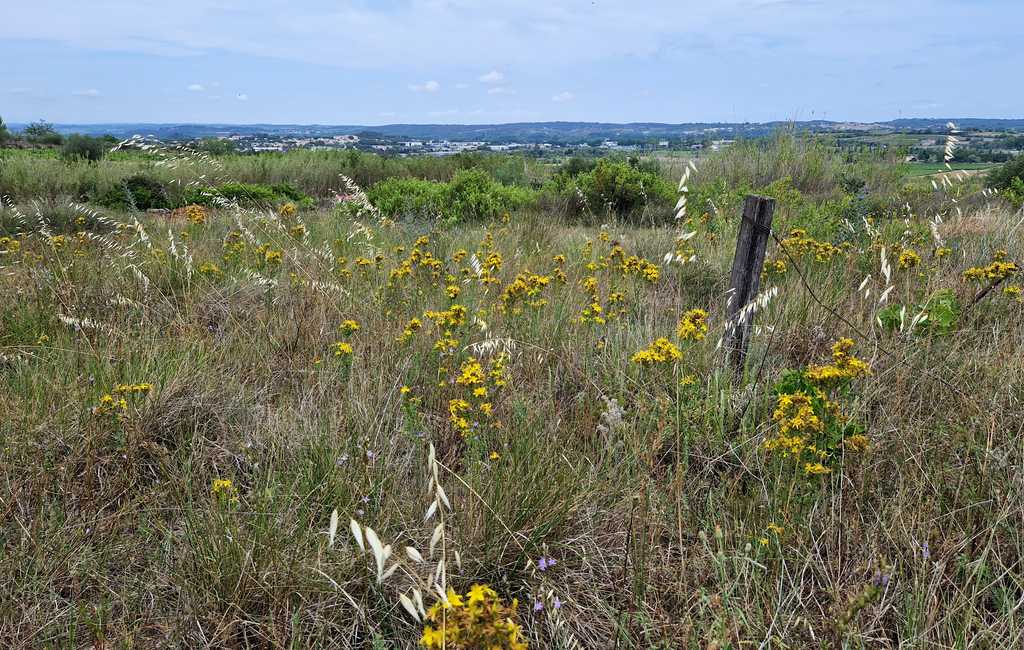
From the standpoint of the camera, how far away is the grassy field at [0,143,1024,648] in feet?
5.66

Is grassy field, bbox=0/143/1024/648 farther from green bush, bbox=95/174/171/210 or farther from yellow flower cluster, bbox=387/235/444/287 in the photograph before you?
green bush, bbox=95/174/171/210

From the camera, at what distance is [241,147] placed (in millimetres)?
5461

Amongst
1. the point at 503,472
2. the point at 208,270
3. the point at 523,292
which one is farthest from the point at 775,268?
the point at 208,270

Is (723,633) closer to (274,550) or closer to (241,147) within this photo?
(274,550)

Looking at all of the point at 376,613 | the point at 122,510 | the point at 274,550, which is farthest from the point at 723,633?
the point at 122,510

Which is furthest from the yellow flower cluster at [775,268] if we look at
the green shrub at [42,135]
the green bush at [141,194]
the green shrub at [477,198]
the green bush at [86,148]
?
the green shrub at [42,135]

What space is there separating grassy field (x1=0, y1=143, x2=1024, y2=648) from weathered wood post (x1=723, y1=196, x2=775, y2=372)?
0.14 metres

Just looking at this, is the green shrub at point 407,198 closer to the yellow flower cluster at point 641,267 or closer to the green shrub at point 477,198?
the green shrub at point 477,198

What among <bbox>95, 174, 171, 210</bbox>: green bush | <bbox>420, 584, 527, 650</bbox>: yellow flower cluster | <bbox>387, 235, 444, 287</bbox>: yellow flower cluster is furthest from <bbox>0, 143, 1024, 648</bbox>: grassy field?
<bbox>95, 174, 171, 210</bbox>: green bush

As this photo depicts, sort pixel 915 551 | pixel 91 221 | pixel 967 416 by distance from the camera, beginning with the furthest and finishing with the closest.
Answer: pixel 91 221 → pixel 967 416 → pixel 915 551

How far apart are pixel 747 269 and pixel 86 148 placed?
16.6 m

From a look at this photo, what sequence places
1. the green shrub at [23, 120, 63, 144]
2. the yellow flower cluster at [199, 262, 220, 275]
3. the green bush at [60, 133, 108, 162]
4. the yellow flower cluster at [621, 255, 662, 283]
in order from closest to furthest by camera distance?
the yellow flower cluster at [621, 255, 662, 283] → the yellow flower cluster at [199, 262, 220, 275] → the green bush at [60, 133, 108, 162] → the green shrub at [23, 120, 63, 144]

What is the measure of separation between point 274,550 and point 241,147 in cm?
454

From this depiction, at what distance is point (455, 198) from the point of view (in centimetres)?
975
